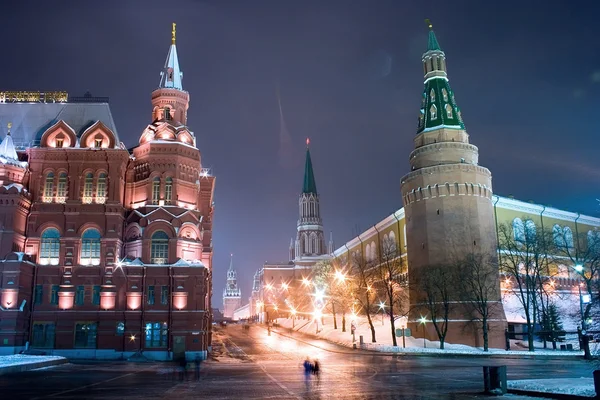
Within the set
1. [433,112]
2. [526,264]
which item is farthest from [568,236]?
[433,112]

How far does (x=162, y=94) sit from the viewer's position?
63656 millimetres

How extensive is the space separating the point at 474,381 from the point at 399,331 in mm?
34637

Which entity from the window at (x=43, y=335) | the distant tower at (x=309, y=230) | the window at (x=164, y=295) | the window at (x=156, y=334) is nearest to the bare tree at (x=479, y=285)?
the window at (x=164, y=295)

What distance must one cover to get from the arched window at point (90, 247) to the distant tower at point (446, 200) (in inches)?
1393

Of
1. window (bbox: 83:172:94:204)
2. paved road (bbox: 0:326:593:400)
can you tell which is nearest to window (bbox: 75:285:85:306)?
window (bbox: 83:172:94:204)

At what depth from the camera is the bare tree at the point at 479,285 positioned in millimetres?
60875

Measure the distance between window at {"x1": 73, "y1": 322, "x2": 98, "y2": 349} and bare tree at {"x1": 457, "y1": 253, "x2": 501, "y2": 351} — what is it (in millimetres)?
37617

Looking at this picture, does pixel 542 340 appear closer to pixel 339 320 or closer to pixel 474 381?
pixel 339 320

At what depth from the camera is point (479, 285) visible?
60.4 metres

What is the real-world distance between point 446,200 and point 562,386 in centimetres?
4776

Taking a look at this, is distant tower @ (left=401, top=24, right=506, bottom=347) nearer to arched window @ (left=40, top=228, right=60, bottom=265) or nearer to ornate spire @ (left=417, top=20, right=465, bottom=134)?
ornate spire @ (left=417, top=20, right=465, bottom=134)

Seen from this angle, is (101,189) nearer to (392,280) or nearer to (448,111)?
(392,280)

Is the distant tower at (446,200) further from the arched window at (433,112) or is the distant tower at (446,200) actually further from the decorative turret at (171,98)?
the decorative turret at (171,98)

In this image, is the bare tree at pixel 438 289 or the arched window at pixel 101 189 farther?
the bare tree at pixel 438 289
